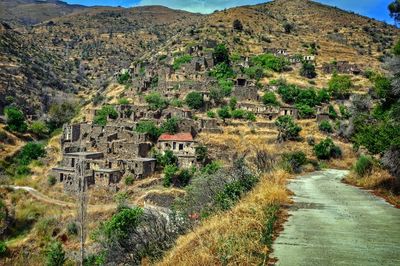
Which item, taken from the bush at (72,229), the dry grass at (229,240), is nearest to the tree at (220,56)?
the bush at (72,229)

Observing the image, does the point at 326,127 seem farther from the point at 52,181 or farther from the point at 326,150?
the point at 52,181

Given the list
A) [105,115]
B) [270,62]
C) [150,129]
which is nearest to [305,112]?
[270,62]

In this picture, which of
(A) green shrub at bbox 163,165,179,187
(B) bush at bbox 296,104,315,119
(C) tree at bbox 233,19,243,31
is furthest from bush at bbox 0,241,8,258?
(C) tree at bbox 233,19,243,31

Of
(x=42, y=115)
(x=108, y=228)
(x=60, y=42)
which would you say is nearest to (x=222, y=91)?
(x=42, y=115)

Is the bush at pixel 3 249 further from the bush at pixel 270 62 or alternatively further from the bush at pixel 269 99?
the bush at pixel 270 62

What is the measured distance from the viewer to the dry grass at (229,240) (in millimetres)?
5793

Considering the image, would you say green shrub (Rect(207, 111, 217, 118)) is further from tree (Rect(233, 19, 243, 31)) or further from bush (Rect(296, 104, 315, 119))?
tree (Rect(233, 19, 243, 31))

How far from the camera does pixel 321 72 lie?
189 feet

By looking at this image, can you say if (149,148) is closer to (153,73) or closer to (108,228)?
(108,228)

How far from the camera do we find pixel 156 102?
42562 mm

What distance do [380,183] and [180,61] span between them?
43449 mm

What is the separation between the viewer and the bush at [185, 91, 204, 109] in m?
42.2

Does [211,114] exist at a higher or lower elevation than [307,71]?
lower

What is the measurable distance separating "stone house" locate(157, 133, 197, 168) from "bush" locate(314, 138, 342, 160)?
9889 mm
